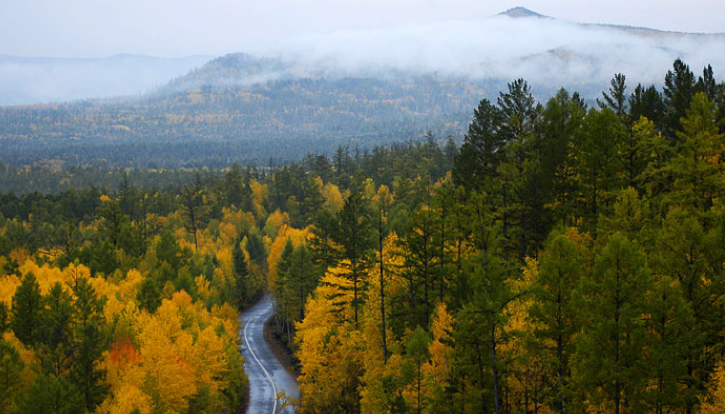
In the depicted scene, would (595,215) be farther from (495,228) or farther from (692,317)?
(692,317)

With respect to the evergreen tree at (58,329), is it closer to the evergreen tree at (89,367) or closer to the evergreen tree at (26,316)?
the evergreen tree at (26,316)

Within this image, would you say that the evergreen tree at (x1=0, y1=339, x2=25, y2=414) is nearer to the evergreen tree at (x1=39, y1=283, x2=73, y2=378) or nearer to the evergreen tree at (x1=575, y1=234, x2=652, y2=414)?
the evergreen tree at (x1=39, y1=283, x2=73, y2=378)

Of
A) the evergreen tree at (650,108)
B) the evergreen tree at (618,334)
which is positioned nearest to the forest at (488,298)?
the evergreen tree at (618,334)

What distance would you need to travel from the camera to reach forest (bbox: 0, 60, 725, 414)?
24.2m

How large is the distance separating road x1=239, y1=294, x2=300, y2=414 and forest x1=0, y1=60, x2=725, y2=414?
2.13 metres

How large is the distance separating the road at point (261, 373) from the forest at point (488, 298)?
2.13 m

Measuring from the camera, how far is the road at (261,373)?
5614 cm

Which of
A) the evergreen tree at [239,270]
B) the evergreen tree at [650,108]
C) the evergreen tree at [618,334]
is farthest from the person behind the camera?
the evergreen tree at [239,270]

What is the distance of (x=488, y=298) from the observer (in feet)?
92.3

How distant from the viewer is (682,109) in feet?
157

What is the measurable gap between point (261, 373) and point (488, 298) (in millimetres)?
43771

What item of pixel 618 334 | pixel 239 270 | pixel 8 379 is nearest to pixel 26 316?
pixel 8 379

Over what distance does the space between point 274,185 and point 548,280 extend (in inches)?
4160

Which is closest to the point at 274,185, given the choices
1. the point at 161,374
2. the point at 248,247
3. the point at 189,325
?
the point at 248,247
